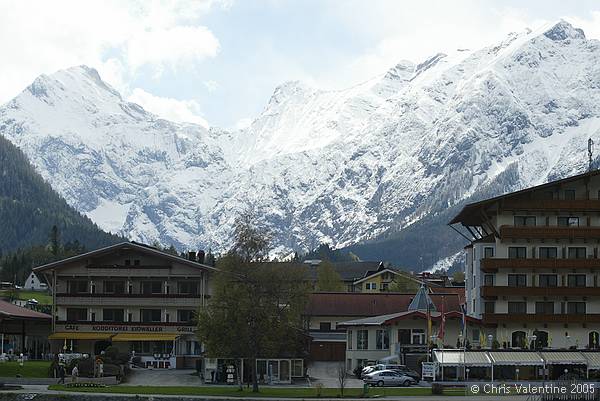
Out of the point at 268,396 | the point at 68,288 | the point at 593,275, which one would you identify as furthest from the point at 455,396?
the point at 68,288

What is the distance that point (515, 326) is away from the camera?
119812mm

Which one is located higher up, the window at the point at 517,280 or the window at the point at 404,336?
the window at the point at 517,280

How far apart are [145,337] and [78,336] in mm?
6904

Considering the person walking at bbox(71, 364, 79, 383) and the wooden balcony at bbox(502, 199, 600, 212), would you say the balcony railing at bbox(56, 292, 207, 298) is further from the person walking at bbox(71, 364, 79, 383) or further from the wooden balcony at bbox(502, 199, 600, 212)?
the wooden balcony at bbox(502, 199, 600, 212)

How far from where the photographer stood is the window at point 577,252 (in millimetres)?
120875

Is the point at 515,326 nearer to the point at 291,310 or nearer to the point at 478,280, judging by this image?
the point at 478,280

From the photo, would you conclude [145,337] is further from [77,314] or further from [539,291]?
[539,291]

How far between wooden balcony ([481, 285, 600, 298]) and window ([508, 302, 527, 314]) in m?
1.36

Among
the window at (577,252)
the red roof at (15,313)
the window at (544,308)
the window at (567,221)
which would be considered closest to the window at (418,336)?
the window at (544,308)

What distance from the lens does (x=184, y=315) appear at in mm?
137875

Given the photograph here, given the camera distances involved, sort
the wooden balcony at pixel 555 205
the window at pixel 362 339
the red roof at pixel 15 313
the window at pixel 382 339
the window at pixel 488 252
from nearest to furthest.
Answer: the wooden balcony at pixel 555 205
the window at pixel 488 252
the window at pixel 382 339
the window at pixel 362 339
the red roof at pixel 15 313

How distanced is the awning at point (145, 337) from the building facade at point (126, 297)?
104 millimetres

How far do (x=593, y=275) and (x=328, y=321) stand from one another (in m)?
40.7

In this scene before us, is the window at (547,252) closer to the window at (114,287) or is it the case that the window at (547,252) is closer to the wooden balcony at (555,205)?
the wooden balcony at (555,205)
